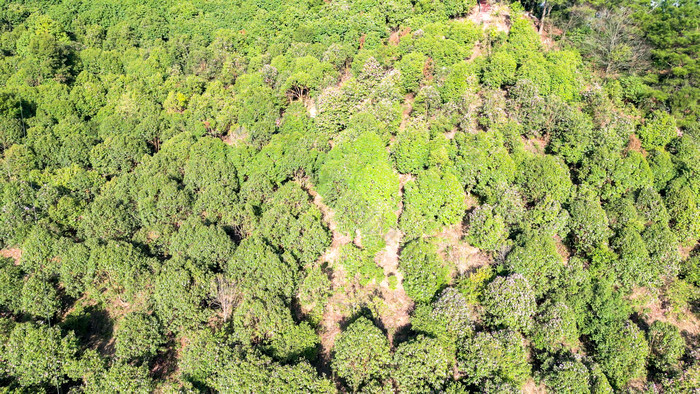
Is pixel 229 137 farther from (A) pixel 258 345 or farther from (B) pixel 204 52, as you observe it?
(A) pixel 258 345

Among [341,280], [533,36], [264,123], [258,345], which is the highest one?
[533,36]

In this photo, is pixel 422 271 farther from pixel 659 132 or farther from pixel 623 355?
pixel 659 132

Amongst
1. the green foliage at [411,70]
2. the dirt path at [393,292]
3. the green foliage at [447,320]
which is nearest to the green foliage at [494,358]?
the green foliage at [447,320]

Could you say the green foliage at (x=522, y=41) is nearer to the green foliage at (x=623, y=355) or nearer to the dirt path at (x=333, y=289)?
the dirt path at (x=333, y=289)

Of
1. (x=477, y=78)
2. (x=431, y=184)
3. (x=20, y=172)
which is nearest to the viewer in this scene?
(x=431, y=184)

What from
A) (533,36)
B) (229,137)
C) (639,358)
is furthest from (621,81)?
(229,137)

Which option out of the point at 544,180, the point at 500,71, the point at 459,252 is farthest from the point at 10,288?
the point at 500,71

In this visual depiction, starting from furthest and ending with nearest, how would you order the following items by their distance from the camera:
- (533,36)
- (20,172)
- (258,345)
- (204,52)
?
1. (204,52)
2. (533,36)
3. (20,172)
4. (258,345)

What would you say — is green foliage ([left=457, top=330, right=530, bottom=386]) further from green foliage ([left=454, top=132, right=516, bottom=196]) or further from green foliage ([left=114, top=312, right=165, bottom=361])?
green foliage ([left=114, top=312, right=165, bottom=361])
